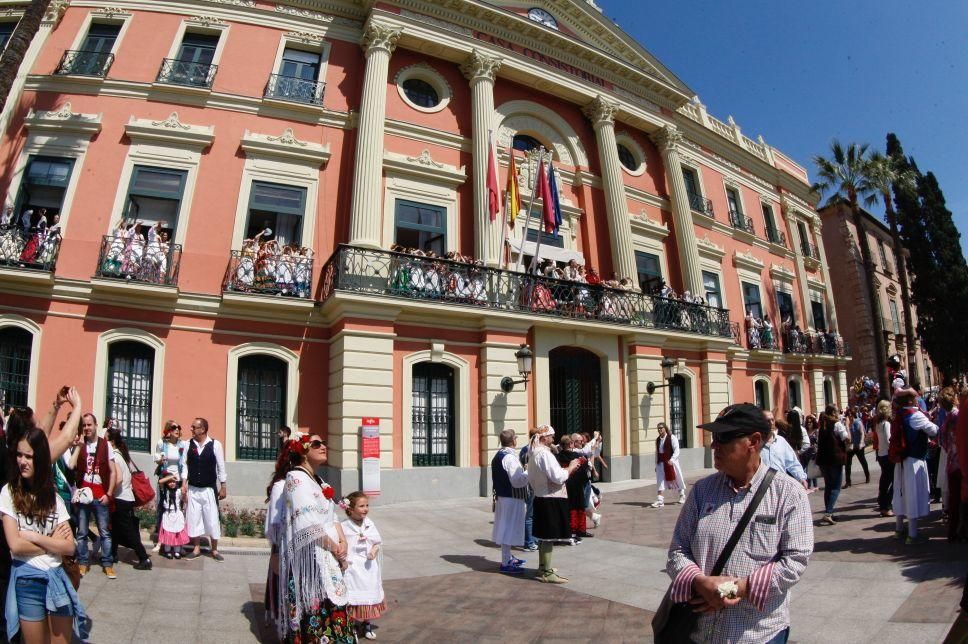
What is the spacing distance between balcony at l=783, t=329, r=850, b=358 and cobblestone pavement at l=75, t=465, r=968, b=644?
1692 centimetres

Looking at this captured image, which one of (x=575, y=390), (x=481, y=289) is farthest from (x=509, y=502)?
(x=575, y=390)

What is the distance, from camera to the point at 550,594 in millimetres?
6359

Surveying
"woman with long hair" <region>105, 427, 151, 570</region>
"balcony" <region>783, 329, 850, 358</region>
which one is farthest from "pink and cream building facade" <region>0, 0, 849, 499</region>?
"balcony" <region>783, 329, 850, 358</region>

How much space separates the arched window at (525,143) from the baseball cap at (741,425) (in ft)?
54.9

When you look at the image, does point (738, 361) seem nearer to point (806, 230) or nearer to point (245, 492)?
point (806, 230)

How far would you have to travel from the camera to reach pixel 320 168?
15.2 metres

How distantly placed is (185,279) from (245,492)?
5094mm

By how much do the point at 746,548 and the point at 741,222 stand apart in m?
24.2

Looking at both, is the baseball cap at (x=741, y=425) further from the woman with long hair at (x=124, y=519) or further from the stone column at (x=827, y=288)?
the stone column at (x=827, y=288)

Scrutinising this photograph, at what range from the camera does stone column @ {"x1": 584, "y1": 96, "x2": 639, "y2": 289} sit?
18.1 metres

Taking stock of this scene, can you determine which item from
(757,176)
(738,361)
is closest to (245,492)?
(738,361)

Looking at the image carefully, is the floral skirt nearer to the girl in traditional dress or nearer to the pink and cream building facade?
the girl in traditional dress

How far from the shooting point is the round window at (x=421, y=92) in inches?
663

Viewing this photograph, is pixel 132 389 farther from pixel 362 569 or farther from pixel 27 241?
pixel 362 569
